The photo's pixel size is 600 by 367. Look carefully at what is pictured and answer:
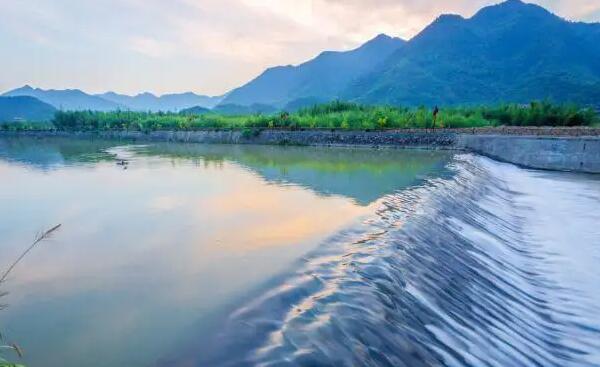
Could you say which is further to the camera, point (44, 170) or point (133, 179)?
point (44, 170)

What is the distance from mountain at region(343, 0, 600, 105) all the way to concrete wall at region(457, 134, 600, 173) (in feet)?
165

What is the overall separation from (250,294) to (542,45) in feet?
352

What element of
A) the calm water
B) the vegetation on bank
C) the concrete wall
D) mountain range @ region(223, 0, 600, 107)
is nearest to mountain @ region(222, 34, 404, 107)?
mountain range @ region(223, 0, 600, 107)

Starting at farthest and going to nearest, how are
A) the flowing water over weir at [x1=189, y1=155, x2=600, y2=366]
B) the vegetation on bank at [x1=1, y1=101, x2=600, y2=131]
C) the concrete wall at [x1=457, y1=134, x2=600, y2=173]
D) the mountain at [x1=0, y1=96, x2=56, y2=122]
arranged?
the mountain at [x1=0, y1=96, x2=56, y2=122] → the vegetation on bank at [x1=1, y1=101, x2=600, y2=131] → the concrete wall at [x1=457, y1=134, x2=600, y2=173] → the flowing water over weir at [x1=189, y1=155, x2=600, y2=366]

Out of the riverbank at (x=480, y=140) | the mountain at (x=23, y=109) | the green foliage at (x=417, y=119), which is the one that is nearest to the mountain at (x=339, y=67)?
the mountain at (x=23, y=109)

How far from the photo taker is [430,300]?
459 cm

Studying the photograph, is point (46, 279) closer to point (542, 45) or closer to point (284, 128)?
point (284, 128)

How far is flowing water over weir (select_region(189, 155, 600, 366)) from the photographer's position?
3.40m

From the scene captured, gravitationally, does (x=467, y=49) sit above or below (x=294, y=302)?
above

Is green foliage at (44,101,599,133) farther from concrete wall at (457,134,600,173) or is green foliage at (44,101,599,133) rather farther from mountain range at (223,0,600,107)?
mountain range at (223,0,600,107)

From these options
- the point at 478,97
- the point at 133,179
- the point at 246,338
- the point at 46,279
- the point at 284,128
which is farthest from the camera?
the point at 478,97

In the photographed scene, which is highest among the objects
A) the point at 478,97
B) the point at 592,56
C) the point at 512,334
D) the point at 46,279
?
the point at 592,56

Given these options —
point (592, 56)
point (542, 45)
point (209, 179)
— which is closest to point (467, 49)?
point (542, 45)

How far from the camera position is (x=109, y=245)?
21.2ft
